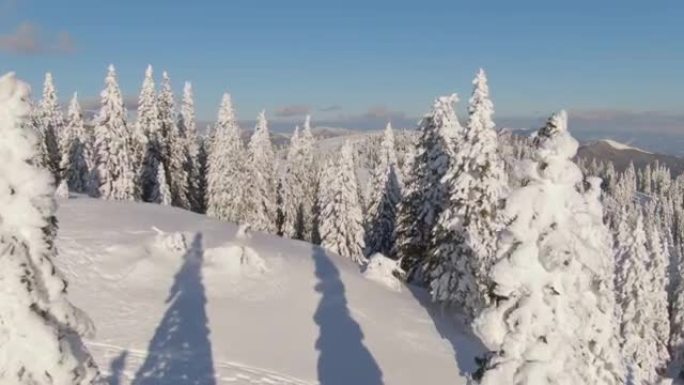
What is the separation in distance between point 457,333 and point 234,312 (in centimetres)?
995

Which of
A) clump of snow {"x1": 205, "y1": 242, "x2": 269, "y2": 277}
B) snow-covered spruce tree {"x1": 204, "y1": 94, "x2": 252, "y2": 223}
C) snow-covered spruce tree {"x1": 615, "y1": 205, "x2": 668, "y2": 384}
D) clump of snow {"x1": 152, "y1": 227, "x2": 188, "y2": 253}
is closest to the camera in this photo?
clump of snow {"x1": 205, "y1": 242, "x2": 269, "y2": 277}

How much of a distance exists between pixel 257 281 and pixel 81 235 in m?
7.66

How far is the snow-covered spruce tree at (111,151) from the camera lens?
48.8 meters

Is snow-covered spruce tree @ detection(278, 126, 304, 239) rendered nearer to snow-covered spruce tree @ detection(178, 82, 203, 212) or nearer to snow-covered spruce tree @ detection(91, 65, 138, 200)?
snow-covered spruce tree @ detection(178, 82, 203, 212)

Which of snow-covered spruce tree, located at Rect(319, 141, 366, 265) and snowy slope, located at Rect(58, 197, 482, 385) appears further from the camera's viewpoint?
snow-covered spruce tree, located at Rect(319, 141, 366, 265)

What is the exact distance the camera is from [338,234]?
49.1m

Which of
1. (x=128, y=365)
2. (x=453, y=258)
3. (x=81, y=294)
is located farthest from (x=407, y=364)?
(x=81, y=294)

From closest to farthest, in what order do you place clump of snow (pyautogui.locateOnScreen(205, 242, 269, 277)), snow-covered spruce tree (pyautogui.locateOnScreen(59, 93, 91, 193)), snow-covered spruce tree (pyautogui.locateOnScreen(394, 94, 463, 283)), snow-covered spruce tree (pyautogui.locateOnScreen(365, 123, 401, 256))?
clump of snow (pyautogui.locateOnScreen(205, 242, 269, 277)) → snow-covered spruce tree (pyautogui.locateOnScreen(394, 94, 463, 283)) → snow-covered spruce tree (pyautogui.locateOnScreen(365, 123, 401, 256)) → snow-covered spruce tree (pyautogui.locateOnScreen(59, 93, 91, 193))

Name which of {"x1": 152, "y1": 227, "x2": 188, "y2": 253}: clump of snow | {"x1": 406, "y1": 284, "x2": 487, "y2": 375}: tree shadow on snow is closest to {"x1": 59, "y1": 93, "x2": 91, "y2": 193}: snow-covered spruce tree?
{"x1": 152, "y1": 227, "x2": 188, "y2": 253}: clump of snow

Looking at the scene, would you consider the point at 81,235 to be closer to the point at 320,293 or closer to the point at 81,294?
the point at 81,294

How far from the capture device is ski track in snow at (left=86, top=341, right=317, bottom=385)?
17.7 m

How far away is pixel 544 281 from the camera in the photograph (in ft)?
26.4

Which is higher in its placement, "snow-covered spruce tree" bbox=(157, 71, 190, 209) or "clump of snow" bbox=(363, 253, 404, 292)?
"snow-covered spruce tree" bbox=(157, 71, 190, 209)

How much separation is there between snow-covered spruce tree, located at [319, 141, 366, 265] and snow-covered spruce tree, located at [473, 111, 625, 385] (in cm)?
4026
